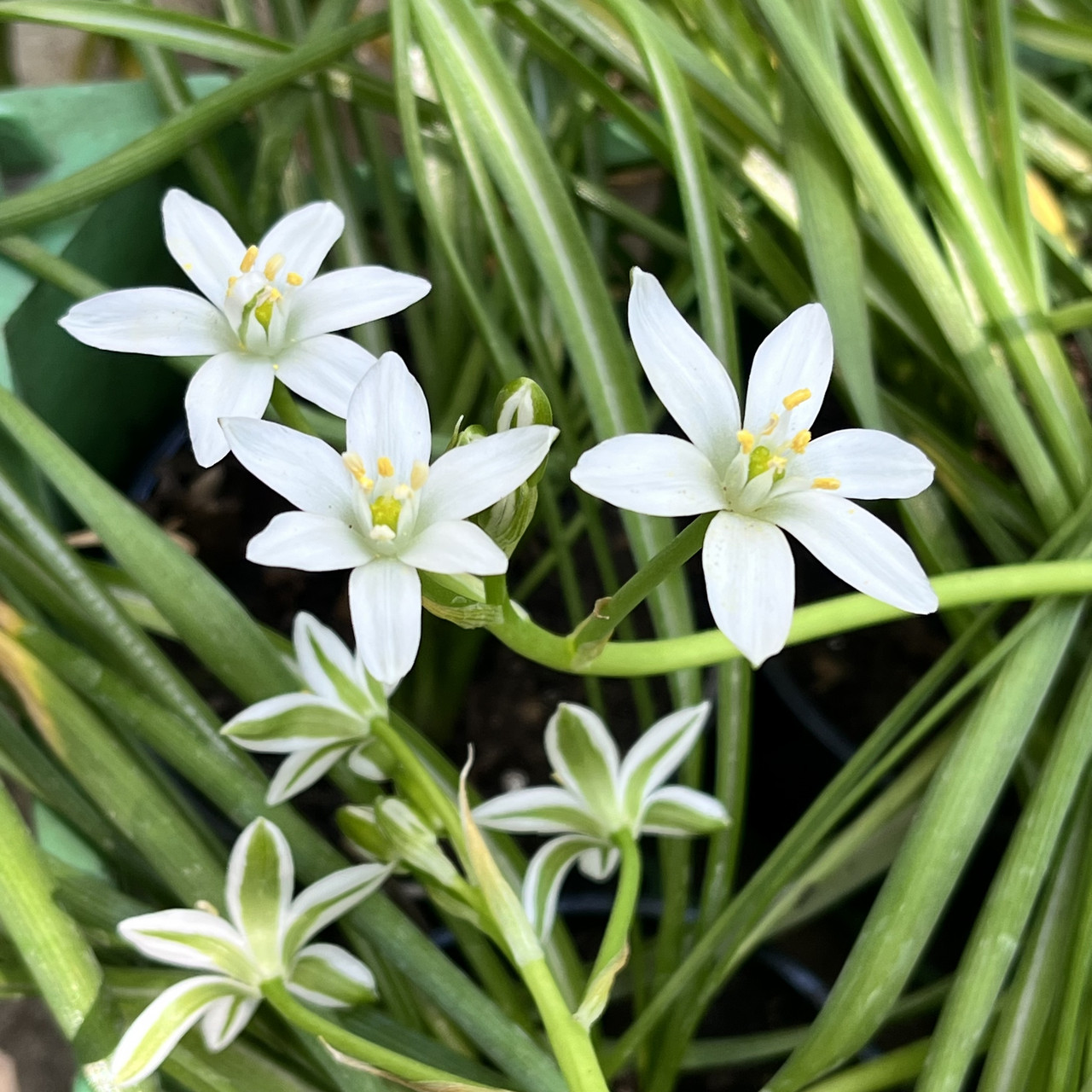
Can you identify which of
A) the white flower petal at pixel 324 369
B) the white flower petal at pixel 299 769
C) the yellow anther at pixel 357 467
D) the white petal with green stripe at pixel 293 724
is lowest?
the white flower petal at pixel 299 769

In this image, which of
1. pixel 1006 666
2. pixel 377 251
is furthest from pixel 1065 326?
pixel 377 251

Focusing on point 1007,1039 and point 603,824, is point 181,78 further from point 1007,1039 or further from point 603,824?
point 1007,1039

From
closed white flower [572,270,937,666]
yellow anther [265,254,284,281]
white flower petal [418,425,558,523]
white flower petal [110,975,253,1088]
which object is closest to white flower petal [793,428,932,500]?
closed white flower [572,270,937,666]

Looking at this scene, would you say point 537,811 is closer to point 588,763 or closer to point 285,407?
point 588,763

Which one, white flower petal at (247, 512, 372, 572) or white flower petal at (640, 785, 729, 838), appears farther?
white flower petal at (640, 785, 729, 838)

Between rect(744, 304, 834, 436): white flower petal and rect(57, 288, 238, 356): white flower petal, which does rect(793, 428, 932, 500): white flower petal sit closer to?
rect(744, 304, 834, 436): white flower petal

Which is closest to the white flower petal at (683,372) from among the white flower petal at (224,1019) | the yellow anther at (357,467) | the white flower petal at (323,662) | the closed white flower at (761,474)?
the closed white flower at (761,474)

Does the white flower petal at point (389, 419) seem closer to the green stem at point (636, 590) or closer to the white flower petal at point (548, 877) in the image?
the green stem at point (636, 590)
